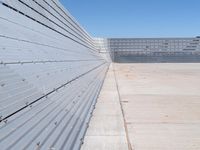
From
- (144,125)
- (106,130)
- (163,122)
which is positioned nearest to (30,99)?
(106,130)

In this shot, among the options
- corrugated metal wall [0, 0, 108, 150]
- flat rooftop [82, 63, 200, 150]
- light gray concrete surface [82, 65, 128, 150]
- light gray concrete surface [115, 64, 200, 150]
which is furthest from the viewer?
light gray concrete surface [115, 64, 200, 150]

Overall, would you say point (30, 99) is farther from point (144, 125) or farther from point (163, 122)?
point (163, 122)

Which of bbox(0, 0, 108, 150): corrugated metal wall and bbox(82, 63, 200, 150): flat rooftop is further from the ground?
bbox(0, 0, 108, 150): corrugated metal wall

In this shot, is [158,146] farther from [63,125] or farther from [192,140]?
[63,125]

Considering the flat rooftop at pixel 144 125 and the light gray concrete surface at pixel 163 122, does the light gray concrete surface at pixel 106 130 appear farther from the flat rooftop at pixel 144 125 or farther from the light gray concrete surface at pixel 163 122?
the light gray concrete surface at pixel 163 122

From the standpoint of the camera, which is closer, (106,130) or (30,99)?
(30,99)

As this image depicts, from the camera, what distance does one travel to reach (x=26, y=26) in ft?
28.6

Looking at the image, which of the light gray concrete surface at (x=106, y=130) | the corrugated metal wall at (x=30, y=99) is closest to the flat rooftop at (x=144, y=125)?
the light gray concrete surface at (x=106, y=130)

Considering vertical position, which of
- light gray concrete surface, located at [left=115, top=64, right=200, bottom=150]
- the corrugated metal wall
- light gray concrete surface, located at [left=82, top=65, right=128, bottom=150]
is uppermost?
the corrugated metal wall

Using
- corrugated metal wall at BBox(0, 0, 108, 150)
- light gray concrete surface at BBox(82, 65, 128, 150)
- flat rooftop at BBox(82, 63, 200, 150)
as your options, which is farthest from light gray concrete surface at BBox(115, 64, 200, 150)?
corrugated metal wall at BBox(0, 0, 108, 150)

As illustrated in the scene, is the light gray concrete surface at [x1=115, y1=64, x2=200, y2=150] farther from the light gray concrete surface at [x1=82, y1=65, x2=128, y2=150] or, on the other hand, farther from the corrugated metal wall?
the corrugated metal wall

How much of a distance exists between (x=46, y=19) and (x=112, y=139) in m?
7.98

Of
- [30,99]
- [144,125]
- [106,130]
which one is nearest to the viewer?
[30,99]

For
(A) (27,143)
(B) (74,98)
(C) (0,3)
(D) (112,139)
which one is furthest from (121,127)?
(C) (0,3)
